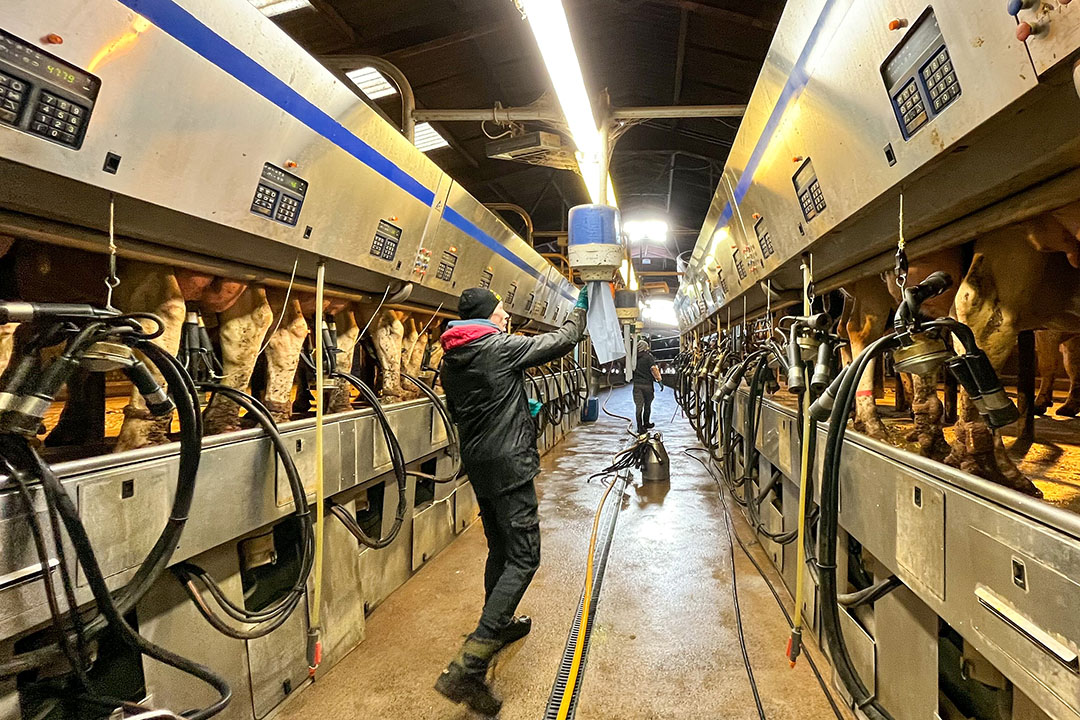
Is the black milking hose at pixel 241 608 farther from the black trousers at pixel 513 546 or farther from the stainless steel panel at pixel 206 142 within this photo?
→ the black trousers at pixel 513 546

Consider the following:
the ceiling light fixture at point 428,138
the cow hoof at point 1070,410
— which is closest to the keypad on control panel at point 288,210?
the ceiling light fixture at point 428,138

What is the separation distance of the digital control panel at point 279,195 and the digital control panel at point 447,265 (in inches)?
52.3

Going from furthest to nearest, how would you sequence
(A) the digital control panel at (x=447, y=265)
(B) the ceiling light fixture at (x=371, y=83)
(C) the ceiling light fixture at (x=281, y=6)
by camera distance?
(B) the ceiling light fixture at (x=371, y=83) → (A) the digital control panel at (x=447, y=265) → (C) the ceiling light fixture at (x=281, y=6)

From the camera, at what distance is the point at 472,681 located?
5.99 feet

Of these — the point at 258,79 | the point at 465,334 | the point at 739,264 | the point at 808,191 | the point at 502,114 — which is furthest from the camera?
the point at 739,264

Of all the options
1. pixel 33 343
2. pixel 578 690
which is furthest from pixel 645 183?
pixel 33 343

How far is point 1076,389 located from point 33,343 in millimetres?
3867

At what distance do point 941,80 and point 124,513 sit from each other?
188 cm

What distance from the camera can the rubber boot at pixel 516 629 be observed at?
2.21 metres

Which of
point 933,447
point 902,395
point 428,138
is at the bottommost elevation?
point 933,447

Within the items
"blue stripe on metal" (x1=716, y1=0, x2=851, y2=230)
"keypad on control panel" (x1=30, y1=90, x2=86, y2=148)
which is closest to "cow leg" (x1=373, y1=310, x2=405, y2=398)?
"blue stripe on metal" (x1=716, y1=0, x2=851, y2=230)

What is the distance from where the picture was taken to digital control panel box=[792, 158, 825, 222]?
5.94 ft

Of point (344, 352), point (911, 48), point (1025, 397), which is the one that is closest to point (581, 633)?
point (344, 352)

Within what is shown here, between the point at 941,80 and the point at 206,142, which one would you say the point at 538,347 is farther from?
the point at 941,80
